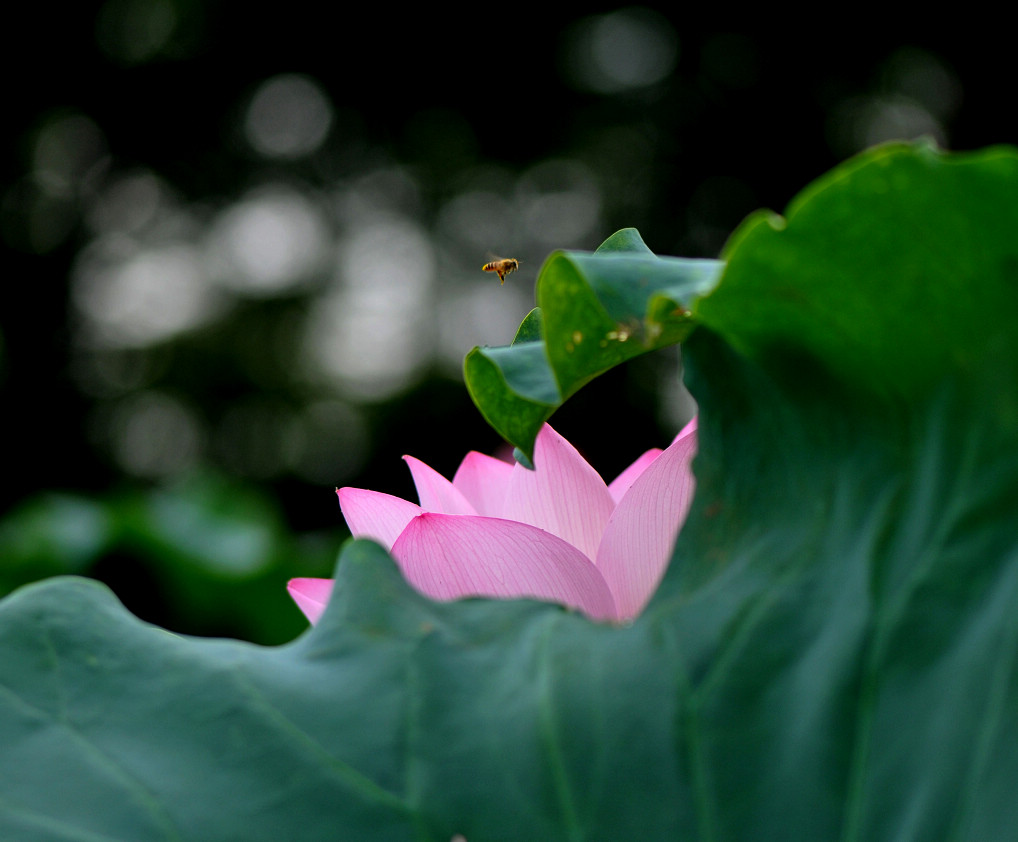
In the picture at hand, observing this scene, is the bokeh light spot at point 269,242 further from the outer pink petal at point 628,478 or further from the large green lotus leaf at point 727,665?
the large green lotus leaf at point 727,665

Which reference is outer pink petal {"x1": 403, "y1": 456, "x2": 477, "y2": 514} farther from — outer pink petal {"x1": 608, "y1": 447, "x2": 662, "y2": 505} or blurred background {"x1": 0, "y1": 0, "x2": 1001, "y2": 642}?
blurred background {"x1": 0, "y1": 0, "x2": 1001, "y2": 642}

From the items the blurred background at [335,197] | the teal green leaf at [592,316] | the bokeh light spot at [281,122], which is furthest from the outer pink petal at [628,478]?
the bokeh light spot at [281,122]

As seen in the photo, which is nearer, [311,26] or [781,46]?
[781,46]

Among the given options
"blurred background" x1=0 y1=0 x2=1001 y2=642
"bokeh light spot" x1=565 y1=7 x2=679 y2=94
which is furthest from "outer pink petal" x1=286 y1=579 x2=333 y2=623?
"bokeh light spot" x1=565 y1=7 x2=679 y2=94

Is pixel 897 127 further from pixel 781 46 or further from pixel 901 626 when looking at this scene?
pixel 901 626

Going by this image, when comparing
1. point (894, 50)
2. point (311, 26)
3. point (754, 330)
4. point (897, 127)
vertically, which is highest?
point (311, 26)

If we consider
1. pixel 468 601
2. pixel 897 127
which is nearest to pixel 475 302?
pixel 897 127

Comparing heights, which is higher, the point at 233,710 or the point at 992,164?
the point at 992,164
